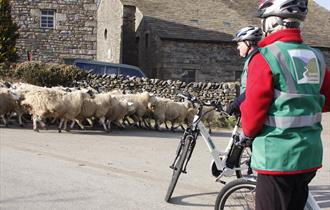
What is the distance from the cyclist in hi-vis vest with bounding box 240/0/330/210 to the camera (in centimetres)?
346

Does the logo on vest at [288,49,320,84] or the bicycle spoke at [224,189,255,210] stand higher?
the logo on vest at [288,49,320,84]

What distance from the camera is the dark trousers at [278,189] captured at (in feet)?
11.4

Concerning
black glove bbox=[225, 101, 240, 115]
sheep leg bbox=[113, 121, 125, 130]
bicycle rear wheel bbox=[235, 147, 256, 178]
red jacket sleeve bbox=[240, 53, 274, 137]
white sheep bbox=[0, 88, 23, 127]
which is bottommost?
sheep leg bbox=[113, 121, 125, 130]

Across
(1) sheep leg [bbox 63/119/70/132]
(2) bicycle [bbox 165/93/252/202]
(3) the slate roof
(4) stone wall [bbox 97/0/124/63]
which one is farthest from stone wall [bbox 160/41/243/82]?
(2) bicycle [bbox 165/93/252/202]

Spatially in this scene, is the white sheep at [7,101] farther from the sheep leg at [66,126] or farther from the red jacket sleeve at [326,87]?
the red jacket sleeve at [326,87]

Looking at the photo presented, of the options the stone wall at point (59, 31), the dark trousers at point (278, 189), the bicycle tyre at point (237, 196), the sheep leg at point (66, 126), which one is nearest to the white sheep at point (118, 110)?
the sheep leg at point (66, 126)

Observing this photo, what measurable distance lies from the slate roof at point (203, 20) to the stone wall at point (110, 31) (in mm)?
1259

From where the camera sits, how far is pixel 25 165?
29.0 ft

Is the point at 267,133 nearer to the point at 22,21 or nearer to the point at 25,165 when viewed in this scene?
the point at 25,165

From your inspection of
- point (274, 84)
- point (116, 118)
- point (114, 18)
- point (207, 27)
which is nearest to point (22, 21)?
point (114, 18)

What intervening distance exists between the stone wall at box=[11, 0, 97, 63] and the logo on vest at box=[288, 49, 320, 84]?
2759 cm

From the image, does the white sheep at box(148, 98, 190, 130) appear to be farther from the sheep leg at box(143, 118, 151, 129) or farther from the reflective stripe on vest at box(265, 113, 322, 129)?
the reflective stripe on vest at box(265, 113, 322, 129)

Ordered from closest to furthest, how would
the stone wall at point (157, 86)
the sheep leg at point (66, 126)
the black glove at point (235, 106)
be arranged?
the black glove at point (235, 106), the sheep leg at point (66, 126), the stone wall at point (157, 86)

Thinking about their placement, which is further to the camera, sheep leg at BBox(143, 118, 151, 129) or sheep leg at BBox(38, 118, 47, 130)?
sheep leg at BBox(143, 118, 151, 129)
